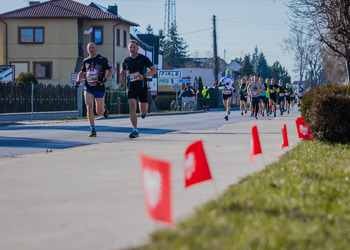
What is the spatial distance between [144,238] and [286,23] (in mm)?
18389

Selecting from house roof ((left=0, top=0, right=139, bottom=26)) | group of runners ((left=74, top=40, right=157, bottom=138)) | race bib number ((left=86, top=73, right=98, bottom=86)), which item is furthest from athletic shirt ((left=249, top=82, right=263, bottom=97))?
house roof ((left=0, top=0, right=139, bottom=26))

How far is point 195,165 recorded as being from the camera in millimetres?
5781

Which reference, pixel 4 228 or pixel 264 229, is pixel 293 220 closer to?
pixel 264 229

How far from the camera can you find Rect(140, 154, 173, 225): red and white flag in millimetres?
4301

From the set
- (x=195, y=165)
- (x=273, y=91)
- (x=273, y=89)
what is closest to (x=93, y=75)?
(x=195, y=165)

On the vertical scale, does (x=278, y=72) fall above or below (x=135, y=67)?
above

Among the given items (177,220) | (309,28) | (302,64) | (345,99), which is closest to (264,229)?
(177,220)

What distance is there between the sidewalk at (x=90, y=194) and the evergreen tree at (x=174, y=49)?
129 meters

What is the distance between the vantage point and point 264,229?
4.40 meters

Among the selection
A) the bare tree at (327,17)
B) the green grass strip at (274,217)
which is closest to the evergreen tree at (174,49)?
the bare tree at (327,17)

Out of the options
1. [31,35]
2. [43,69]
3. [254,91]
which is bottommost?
[254,91]

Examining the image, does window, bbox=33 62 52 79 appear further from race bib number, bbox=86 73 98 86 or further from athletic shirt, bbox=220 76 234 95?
race bib number, bbox=86 73 98 86

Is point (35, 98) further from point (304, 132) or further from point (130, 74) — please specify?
point (304, 132)

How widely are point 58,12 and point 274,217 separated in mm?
49452
